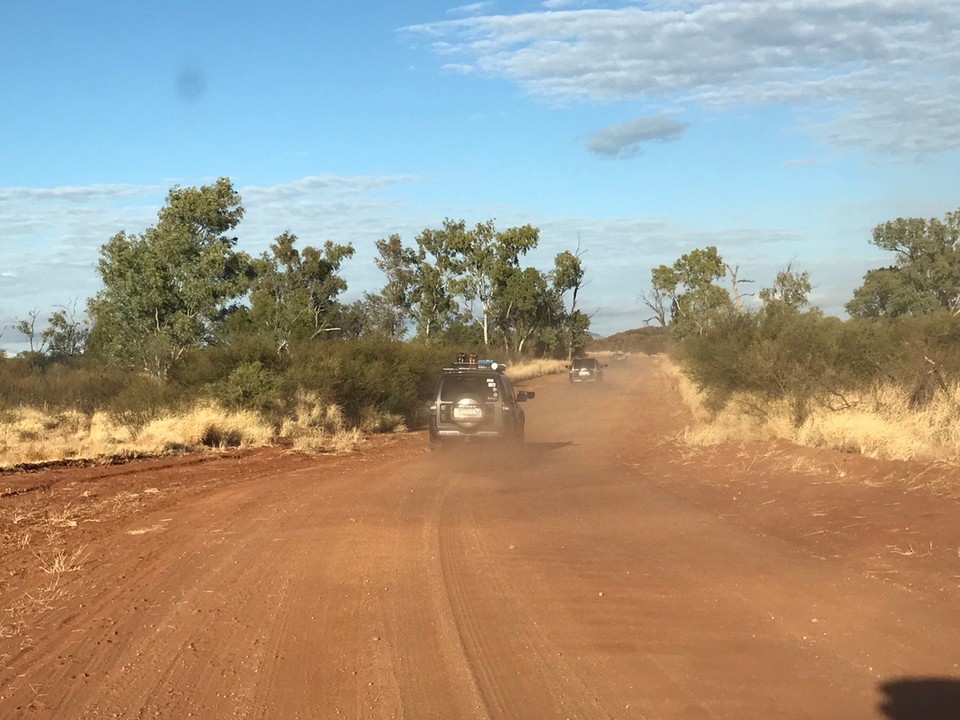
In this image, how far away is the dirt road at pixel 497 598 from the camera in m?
6.00

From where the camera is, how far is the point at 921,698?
577 cm

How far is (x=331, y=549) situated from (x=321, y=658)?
400 cm

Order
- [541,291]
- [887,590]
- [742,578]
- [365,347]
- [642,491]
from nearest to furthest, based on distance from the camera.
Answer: [887,590] < [742,578] < [642,491] < [365,347] < [541,291]

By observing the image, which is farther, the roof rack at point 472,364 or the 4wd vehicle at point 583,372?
the 4wd vehicle at point 583,372

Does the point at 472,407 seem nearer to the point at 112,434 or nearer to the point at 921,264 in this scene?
the point at 112,434

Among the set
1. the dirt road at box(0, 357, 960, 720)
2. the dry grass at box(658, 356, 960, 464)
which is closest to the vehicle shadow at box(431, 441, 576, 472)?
the dry grass at box(658, 356, 960, 464)

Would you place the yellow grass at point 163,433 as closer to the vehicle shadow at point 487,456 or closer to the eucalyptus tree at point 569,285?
the vehicle shadow at point 487,456

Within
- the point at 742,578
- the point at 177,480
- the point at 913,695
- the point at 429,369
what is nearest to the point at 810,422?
the point at 742,578

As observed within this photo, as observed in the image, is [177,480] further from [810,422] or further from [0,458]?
[810,422]

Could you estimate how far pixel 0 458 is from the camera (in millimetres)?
19906

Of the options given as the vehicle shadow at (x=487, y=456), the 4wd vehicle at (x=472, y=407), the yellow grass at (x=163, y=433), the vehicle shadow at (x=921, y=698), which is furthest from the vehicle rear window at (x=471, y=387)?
the vehicle shadow at (x=921, y=698)

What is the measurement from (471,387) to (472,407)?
0.50 m

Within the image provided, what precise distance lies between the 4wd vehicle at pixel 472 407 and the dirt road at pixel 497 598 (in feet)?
17.7

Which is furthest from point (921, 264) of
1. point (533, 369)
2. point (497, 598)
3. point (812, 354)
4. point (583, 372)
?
point (497, 598)
